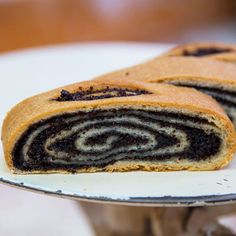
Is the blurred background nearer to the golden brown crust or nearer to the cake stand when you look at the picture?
the cake stand

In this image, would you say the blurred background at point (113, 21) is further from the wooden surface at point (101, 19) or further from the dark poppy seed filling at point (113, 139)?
the dark poppy seed filling at point (113, 139)

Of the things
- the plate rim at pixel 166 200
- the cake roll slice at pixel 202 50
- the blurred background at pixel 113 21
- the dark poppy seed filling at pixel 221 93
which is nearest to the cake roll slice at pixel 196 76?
the dark poppy seed filling at pixel 221 93

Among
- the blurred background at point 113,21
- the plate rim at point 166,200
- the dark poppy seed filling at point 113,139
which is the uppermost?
the blurred background at point 113,21

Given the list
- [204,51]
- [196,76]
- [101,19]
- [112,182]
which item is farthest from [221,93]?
[101,19]

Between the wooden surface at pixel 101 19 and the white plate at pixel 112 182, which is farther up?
the wooden surface at pixel 101 19

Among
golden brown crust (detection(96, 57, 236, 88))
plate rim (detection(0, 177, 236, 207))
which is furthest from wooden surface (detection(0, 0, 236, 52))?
plate rim (detection(0, 177, 236, 207))

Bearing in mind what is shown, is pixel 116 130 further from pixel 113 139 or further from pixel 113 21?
pixel 113 21
